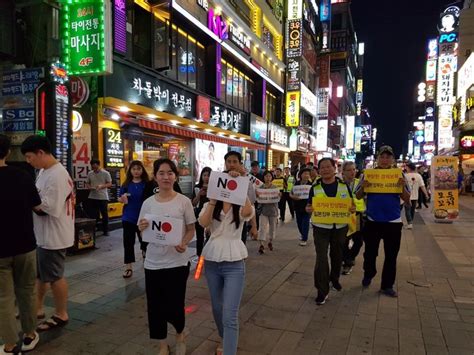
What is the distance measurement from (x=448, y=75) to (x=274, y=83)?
1489cm

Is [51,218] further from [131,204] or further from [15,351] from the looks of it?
[131,204]

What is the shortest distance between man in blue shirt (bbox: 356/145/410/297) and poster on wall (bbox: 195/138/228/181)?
1114 centimetres

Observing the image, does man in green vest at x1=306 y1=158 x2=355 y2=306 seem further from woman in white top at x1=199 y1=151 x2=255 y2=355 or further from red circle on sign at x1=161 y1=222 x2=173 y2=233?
red circle on sign at x1=161 y1=222 x2=173 y2=233

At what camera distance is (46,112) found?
6391 millimetres

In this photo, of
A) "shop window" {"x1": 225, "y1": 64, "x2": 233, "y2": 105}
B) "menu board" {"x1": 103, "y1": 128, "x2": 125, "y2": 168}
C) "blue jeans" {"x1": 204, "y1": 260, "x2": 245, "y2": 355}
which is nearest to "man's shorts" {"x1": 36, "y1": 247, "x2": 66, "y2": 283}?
"blue jeans" {"x1": 204, "y1": 260, "x2": 245, "y2": 355}

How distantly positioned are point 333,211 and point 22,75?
5776mm

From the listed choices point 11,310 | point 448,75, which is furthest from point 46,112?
point 448,75

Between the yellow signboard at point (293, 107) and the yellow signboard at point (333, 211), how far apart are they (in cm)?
2398

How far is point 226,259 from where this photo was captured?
10.2 feet

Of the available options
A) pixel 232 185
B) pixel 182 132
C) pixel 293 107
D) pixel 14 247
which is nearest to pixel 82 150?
pixel 182 132

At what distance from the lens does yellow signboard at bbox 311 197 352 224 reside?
484 centimetres

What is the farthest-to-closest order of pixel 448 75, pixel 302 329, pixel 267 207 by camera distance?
pixel 448 75, pixel 267 207, pixel 302 329

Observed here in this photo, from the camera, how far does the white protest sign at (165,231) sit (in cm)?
316

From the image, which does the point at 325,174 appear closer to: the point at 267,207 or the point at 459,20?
the point at 267,207
